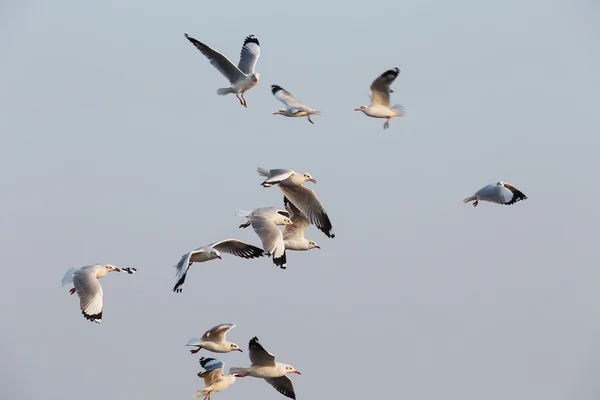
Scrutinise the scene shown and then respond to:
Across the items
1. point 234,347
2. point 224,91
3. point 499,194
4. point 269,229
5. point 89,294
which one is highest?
point 224,91

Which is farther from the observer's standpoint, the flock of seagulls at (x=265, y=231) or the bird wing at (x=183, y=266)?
the flock of seagulls at (x=265, y=231)

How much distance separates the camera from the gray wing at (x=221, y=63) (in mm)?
15086

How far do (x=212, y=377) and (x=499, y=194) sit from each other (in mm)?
4683

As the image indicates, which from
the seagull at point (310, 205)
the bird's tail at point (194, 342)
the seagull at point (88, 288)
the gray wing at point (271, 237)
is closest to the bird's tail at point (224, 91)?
the seagull at point (310, 205)

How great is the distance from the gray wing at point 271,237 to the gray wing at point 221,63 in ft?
7.48

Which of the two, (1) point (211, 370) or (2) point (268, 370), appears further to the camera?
(1) point (211, 370)

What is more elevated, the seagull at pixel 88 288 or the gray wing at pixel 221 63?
the gray wing at pixel 221 63

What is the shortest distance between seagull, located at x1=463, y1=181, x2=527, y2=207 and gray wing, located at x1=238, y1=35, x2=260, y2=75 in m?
3.57

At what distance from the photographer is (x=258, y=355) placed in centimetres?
1323

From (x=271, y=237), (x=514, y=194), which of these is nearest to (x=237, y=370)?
(x=271, y=237)

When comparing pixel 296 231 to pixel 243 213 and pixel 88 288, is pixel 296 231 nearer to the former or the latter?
pixel 243 213

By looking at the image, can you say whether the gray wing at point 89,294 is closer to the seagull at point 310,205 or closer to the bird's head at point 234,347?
the bird's head at point 234,347

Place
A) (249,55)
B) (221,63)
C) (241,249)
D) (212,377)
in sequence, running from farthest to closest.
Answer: (249,55)
(221,63)
(241,249)
(212,377)

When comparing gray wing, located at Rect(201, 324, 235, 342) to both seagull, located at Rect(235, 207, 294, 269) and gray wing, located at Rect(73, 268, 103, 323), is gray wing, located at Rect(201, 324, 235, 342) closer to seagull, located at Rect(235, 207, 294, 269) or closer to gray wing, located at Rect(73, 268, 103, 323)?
seagull, located at Rect(235, 207, 294, 269)
